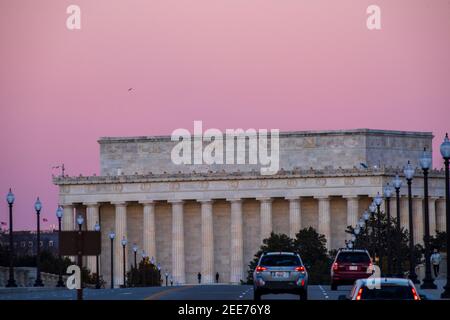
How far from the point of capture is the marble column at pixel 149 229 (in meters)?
193

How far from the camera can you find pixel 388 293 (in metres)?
38.2

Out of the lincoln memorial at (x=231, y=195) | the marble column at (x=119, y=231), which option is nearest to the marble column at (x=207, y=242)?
the lincoln memorial at (x=231, y=195)

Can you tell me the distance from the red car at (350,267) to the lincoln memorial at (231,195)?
10589 centimetres

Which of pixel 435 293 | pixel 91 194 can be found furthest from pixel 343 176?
pixel 435 293

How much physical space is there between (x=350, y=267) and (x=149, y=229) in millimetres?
120293

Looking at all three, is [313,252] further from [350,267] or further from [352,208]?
[350,267]

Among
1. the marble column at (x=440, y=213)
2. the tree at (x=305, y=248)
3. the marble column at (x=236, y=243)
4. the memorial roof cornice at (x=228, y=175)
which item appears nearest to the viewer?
the tree at (x=305, y=248)

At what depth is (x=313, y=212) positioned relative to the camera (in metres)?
191

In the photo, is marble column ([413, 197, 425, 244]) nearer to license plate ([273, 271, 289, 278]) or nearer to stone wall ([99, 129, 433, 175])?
stone wall ([99, 129, 433, 175])

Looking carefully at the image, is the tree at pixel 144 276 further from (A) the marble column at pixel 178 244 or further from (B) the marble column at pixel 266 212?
(B) the marble column at pixel 266 212

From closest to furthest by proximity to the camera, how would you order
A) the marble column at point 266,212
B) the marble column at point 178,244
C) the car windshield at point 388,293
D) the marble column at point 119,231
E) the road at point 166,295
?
the car windshield at point 388,293
the road at point 166,295
the marble column at point 178,244
the marble column at point 266,212
the marble column at point 119,231

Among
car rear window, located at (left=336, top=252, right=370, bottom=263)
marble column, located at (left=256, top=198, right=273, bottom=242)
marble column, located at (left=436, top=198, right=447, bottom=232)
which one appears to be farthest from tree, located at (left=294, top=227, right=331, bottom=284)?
car rear window, located at (left=336, top=252, right=370, bottom=263)
